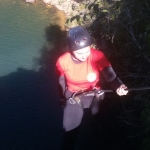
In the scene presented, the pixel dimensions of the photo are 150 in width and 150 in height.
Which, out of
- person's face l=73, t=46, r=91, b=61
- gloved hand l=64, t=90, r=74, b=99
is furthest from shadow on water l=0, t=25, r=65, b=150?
person's face l=73, t=46, r=91, b=61

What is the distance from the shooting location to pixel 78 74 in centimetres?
364

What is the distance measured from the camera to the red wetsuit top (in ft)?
11.5

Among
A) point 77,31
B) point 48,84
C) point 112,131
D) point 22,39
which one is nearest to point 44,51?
point 22,39

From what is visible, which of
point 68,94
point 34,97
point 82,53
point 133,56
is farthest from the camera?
point 34,97

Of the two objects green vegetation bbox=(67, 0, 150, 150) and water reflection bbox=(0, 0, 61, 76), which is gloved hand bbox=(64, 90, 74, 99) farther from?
water reflection bbox=(0, 0, 61, 76)

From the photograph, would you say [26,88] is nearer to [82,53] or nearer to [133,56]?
[133,56]

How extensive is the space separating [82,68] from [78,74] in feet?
0.38

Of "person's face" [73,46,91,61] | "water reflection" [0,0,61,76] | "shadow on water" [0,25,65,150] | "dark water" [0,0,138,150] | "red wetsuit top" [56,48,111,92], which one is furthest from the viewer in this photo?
"water reflection" [0,0,61,76]

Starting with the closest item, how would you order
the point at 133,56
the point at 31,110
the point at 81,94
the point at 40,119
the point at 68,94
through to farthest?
the point at 81,94
the point at 68,94
the point at 133,56
the point at 40,119
the point at 31,110

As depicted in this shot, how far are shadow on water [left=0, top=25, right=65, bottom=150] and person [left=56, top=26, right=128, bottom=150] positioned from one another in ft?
7.75

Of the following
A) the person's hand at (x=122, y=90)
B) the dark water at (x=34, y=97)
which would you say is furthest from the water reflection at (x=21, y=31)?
the person's hand at (x=122, y=90)

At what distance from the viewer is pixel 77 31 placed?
3455mm

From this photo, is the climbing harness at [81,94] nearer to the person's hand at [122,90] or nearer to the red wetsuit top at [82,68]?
the red wetsuit top at [82,68]

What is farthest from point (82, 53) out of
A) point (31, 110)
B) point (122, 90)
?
point (31, 110)
